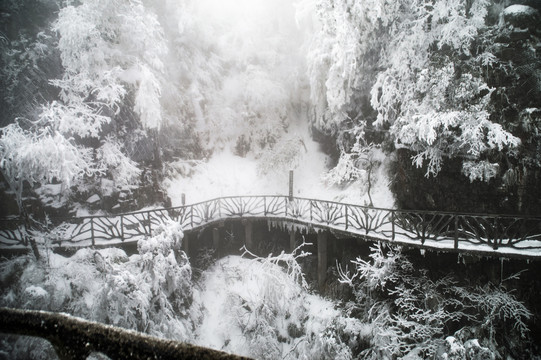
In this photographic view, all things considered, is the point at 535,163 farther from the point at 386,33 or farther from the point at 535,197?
the point at 386,33

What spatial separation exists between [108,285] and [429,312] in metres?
9.15

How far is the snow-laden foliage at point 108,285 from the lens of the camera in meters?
6.89

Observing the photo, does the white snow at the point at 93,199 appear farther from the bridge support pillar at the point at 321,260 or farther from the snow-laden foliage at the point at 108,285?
the bridge support pillar at the point at 321,260

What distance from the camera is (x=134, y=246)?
34.7 feet

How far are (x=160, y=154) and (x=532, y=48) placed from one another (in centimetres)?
1601

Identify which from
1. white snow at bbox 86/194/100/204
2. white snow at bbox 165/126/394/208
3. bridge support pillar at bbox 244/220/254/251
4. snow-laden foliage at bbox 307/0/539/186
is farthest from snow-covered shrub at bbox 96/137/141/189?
snow-laden foliage at bbox 307/0/539/186

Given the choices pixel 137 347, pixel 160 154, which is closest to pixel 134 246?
pixel 160 154

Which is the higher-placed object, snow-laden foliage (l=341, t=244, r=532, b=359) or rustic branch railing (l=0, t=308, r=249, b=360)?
rustic branch railing (l=0, t=308, r=249, b=360)

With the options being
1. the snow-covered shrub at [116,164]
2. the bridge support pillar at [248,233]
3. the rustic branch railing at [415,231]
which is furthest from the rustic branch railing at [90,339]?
the bridge support pillar at [248,233]

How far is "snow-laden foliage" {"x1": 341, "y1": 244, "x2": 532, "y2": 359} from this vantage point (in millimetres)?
8445

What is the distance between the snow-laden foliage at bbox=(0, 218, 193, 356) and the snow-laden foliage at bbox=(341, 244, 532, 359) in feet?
20.3

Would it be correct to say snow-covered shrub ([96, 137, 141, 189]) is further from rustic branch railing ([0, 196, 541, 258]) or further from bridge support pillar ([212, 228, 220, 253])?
bridge support pillar ([212, 228, 220, 253])

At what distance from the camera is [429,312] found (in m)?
9.09

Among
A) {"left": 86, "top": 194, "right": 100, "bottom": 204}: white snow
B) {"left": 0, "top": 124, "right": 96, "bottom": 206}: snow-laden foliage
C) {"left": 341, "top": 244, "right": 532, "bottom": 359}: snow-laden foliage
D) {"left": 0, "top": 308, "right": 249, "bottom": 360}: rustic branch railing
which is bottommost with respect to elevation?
{"left": 341, "top": 244, "right": 532, "bottom": 359}: snow-laden foliage
